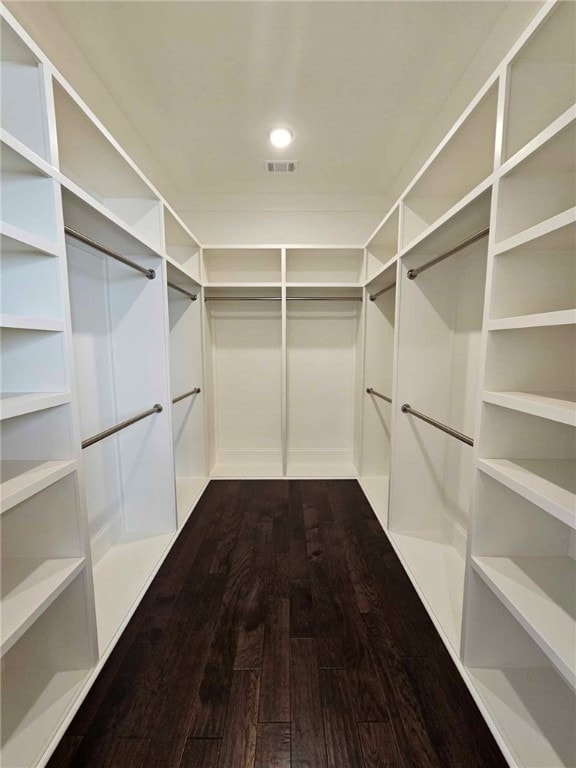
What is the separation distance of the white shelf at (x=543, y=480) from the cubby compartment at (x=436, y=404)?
759mm

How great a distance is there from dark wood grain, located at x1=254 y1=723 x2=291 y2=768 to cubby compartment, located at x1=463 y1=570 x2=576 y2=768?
715mm

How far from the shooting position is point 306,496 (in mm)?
2660

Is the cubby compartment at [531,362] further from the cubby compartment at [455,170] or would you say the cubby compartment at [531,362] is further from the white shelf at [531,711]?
the white shelf at [531,711]

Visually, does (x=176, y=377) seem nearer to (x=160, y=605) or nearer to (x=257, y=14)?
(x=160, y=605)

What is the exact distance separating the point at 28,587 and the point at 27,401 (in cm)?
64

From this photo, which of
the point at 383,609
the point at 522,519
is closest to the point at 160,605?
the point at 383,609

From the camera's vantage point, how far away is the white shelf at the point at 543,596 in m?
0.83

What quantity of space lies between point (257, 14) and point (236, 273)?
184cm

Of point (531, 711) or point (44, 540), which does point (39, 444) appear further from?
point (531, 711)

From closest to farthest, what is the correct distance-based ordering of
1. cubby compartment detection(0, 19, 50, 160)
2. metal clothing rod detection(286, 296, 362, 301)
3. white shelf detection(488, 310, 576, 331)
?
white shelf detection(488, 310, 576, 331), cubby compartment detection(0, 19, 50, 160), metal clothing rod detection(286, 296, 362, 301)

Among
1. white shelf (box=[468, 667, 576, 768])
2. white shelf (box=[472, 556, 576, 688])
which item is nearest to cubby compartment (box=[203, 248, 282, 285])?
white shelf (box=[472, 556, 576, 688])

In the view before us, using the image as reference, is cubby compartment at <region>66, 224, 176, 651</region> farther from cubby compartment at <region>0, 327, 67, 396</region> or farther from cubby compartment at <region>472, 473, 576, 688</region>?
cubby compartment at <region>472, 473, 576, 688</region>

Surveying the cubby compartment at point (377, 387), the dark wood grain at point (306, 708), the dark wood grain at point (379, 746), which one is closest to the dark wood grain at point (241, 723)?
the dark wood grain at point (306, 708)

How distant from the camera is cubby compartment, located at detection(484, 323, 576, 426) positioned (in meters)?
1.08
